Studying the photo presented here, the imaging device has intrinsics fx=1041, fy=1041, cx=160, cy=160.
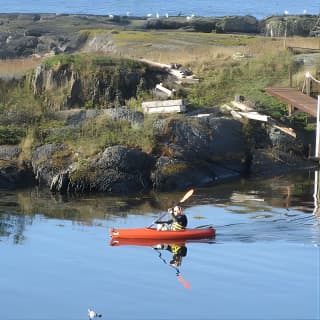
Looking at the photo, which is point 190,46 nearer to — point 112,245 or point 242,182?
point 242,182

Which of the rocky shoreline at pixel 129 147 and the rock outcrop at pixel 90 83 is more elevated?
the rock outcrop at pixel 90 83

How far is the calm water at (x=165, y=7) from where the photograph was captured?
104 meters

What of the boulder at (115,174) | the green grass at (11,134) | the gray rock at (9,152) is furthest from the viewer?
the green grass at (11,134)

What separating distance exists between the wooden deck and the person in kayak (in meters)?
11.2

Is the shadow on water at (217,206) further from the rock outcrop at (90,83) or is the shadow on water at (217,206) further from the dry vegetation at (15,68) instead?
the dry vegetation at (15,68)

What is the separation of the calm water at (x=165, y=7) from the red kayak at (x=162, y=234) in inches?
2895

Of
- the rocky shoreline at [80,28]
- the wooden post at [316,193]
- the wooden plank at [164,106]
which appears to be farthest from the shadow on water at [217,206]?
the rocky shoreline at [80,28]

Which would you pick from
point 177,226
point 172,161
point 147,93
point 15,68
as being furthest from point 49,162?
point 15,68

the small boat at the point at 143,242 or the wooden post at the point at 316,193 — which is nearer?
the small boat at the point at 143,242

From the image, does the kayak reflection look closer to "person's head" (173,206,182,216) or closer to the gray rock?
"person's head" (173,206,182,216)

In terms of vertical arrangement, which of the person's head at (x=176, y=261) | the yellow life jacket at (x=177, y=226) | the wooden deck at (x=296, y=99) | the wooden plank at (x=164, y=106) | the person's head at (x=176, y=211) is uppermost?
the wooden deck at (x=296, y=99)

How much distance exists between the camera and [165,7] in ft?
369

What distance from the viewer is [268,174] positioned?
34.0 metres

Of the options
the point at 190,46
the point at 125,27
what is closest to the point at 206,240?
the point at 190,46
